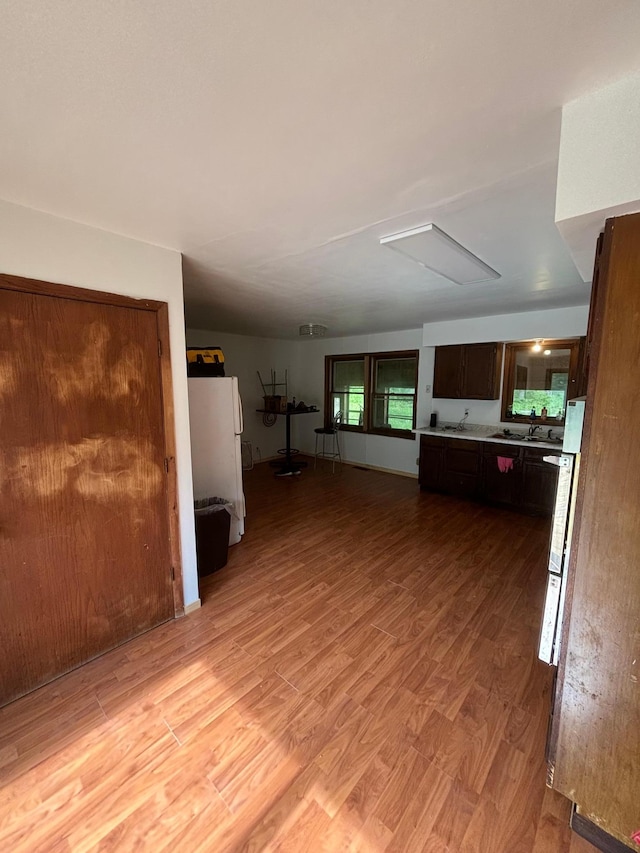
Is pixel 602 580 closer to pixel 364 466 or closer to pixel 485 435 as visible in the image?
pixel 485 435

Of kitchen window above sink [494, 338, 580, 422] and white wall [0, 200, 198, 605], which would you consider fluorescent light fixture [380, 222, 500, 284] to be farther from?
kitchen window above sink [494, 338, 580, 422]

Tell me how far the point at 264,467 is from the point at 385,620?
4265mm

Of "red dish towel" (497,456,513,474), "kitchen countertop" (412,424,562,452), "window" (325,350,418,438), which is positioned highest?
"window" (325,350,418,438)

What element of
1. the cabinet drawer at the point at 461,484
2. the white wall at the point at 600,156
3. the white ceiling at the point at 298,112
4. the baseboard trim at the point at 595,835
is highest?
the white ceiling at the point at 298,112

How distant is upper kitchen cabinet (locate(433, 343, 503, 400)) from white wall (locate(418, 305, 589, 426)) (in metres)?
0.12

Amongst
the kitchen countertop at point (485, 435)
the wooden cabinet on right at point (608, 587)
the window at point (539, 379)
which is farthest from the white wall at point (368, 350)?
the wooden cabinet on right at point (608, 587)

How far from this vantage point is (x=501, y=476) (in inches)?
165

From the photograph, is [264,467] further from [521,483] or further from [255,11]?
[255,11]

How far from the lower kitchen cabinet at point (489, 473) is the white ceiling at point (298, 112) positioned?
2673mm

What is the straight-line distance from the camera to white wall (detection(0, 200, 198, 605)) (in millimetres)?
1604

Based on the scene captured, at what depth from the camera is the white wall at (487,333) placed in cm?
385

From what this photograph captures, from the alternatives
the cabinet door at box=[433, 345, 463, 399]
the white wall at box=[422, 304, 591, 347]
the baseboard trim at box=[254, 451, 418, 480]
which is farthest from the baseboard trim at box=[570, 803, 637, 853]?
the baseboard trim at box=[254, 451, 418, 480]

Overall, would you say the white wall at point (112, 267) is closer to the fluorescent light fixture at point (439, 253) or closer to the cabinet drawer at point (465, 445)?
the fluorescent light fixture at point (439, 253)

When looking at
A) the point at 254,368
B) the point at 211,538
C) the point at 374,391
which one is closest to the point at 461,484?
the point at 374,391
